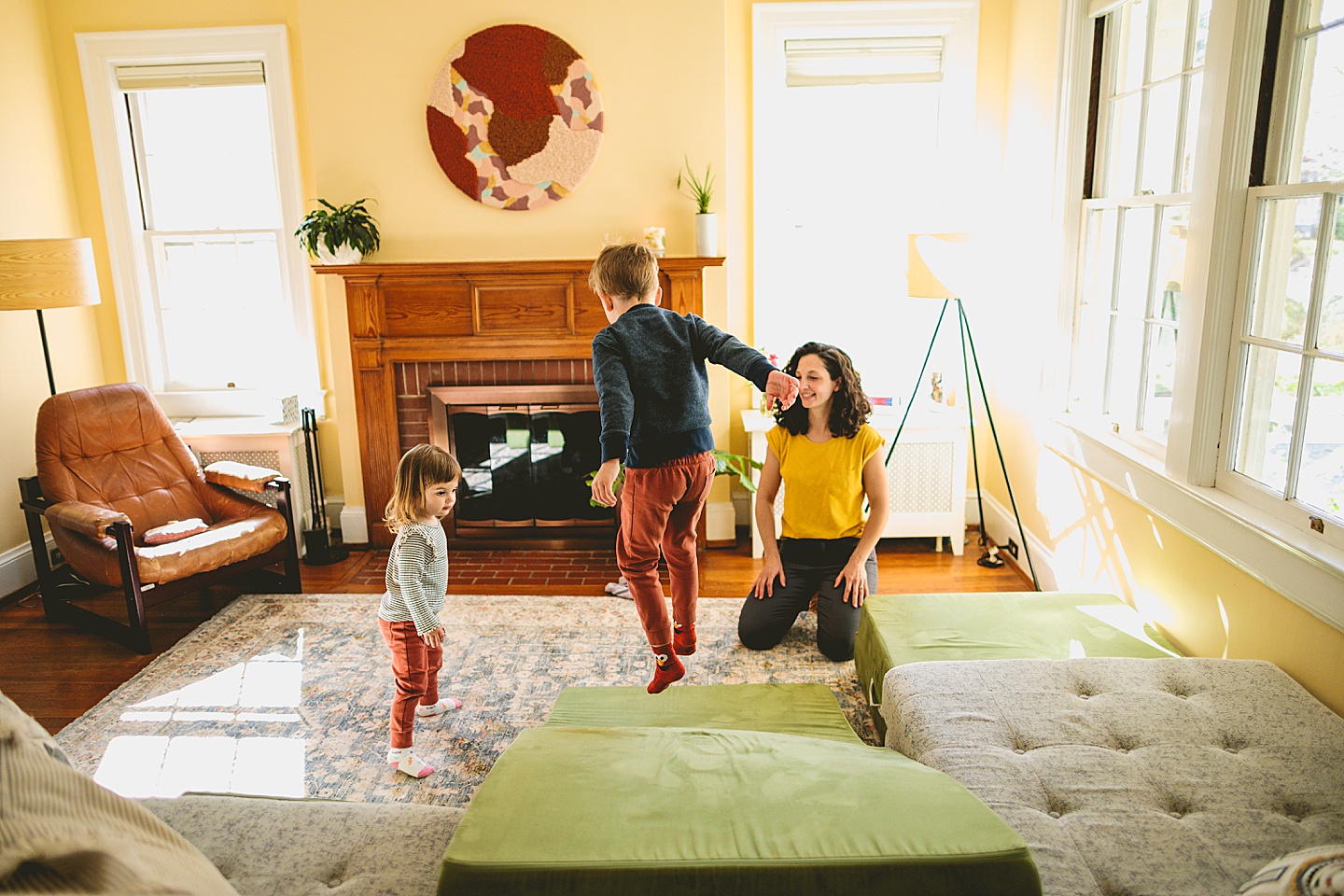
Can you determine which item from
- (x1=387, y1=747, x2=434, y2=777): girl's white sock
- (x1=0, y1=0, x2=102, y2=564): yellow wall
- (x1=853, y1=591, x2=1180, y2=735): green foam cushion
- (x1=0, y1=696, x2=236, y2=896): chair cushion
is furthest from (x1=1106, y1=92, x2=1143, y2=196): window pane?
(x1=0, y1=0, x2=102, y2=564): yellow wall

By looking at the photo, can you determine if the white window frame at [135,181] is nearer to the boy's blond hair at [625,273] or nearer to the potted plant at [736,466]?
the potted plant at [736,466]

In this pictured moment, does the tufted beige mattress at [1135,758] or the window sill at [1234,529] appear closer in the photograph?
the tufted beige mattress at [1135,758]

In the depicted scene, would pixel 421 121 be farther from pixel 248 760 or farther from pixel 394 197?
pixel 248 760

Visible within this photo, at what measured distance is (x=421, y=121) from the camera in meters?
4.38

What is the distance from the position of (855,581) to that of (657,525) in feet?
2.96

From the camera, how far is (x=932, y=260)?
12.8 ft

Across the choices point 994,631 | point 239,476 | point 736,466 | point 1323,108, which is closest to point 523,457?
point 736,466

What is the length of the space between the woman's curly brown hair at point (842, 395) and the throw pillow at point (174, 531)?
2.61m

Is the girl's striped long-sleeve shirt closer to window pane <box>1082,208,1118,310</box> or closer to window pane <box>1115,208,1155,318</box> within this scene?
window pane <box>1115,208,1155,318</box>

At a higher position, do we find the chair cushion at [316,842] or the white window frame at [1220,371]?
the white window frame at [1220,371]

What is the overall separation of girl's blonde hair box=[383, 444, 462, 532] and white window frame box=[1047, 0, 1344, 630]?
2172mm

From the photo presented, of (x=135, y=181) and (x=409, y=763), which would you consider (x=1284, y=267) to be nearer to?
(x=409, y=763)

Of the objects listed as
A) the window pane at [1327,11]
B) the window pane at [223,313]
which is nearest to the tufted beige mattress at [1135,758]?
the window pane at [1327,11]

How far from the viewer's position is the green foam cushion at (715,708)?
264 centimetres
